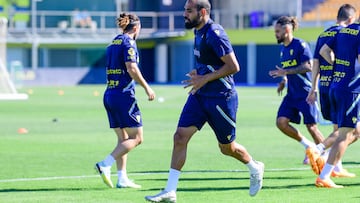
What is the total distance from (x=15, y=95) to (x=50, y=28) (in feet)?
96.4

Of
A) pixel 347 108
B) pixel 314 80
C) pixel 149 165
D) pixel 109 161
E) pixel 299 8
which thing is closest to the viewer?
pixel 347 108

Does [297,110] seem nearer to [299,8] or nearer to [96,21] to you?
[299,8]

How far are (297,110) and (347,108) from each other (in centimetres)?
288

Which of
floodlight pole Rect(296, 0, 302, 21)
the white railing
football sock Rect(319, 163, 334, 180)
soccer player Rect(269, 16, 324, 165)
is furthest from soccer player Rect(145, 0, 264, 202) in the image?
the white railing

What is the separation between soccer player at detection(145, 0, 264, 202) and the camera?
9695 millimetres

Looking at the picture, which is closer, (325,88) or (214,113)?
(214,113)

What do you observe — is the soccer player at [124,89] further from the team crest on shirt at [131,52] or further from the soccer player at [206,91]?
the soccer player at [206,91]

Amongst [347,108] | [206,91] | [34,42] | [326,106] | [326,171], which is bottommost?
[34,42]

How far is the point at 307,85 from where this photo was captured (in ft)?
46.2

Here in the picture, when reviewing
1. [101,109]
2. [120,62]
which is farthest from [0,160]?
[101,109]

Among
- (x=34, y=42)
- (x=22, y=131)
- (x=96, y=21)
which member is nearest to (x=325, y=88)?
(x=22, y=131)

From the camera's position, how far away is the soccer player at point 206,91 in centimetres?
970

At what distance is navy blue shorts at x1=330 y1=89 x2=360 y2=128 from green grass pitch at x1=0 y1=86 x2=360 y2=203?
0.78 meters

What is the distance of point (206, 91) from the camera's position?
992 cm
